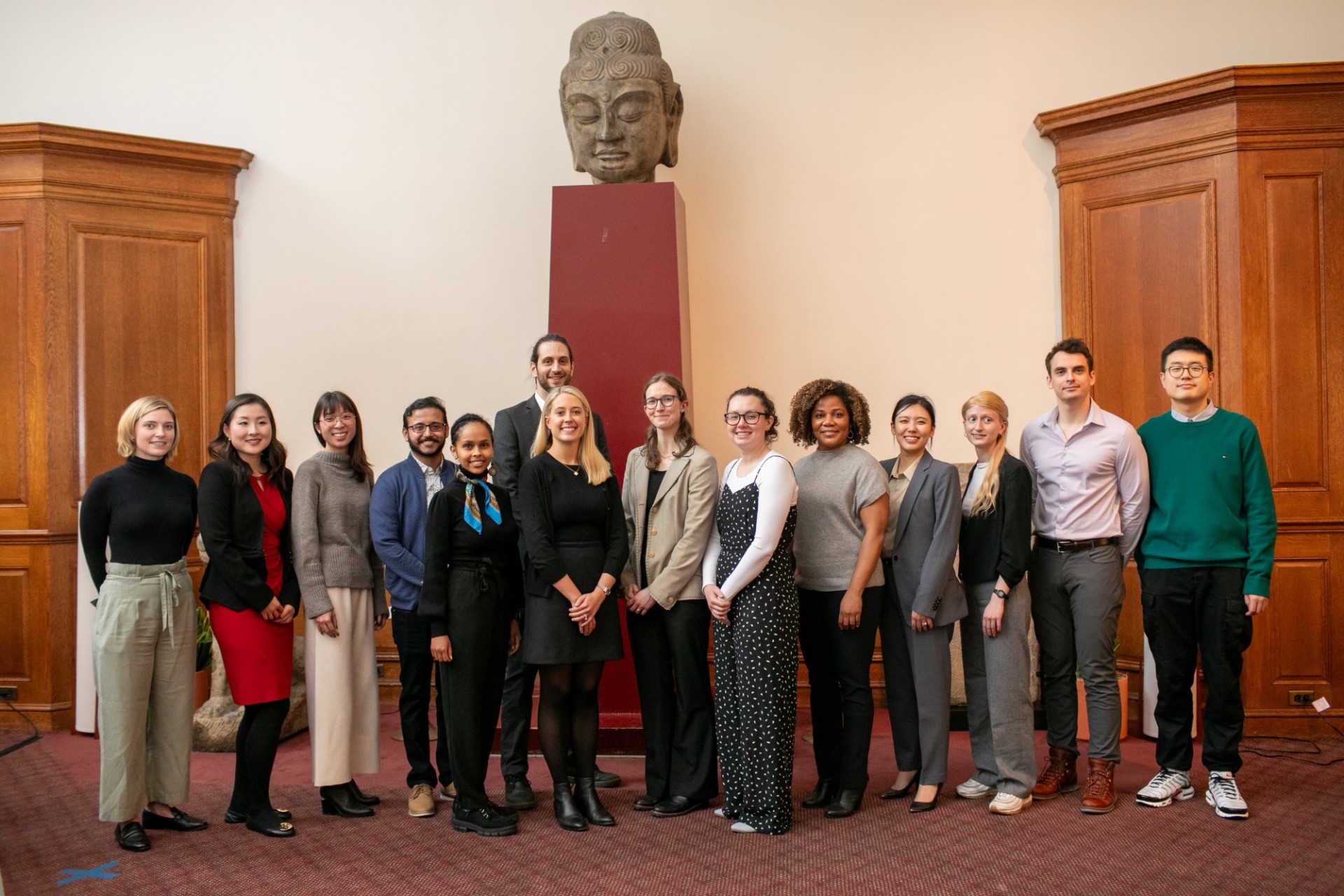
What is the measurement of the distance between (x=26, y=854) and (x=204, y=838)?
48cm

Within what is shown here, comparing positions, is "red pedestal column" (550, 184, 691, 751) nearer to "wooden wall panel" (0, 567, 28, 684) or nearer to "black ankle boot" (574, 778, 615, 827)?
"black ankle boot" (574, 778, 615, 827)

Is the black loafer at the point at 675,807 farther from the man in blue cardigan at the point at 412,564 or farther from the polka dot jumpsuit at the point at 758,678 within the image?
the man in blue cardigan at the point at 412,564

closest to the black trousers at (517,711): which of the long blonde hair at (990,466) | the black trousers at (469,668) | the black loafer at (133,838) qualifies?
the black trousers at (469,668)

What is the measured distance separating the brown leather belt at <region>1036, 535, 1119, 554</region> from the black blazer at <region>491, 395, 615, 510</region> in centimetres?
147

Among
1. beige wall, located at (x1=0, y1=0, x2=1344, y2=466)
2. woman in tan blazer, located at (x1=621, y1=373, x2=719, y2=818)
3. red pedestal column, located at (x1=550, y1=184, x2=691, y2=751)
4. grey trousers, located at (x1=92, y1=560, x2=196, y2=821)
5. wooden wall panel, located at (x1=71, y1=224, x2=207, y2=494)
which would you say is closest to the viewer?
grey trousers, located at (x1=92, y1=560, x2=196, y2=821)

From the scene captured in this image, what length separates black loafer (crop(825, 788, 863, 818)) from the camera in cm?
345

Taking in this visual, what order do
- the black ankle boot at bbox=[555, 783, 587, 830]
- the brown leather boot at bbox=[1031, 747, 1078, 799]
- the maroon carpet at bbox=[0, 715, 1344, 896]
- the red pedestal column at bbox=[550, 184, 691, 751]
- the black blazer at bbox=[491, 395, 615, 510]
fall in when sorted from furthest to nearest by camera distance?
the red pedestal column at bbox=[550, 184, 691, 751] → the black blazer at bbox=[491, 395, 615, 510] → the brown leather boot at bbox=[1031, 747, 1078, 799] → the black ankle boot at bbox=[555, 783, 587, 830] → the maroon carpet at bbox=[0, 715, 1344, 896]

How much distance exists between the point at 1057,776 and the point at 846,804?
752 mm

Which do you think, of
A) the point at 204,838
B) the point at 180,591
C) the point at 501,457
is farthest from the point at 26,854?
the point at 501,457

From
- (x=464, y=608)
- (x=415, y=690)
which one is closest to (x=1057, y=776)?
(x=464, y=608)

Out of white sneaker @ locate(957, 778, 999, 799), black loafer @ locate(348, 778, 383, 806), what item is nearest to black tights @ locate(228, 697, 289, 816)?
black loafer @ locate(348, 778, 383, 806)

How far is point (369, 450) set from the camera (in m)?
5.72

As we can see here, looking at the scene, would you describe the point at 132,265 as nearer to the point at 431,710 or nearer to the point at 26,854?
the point at 431,710

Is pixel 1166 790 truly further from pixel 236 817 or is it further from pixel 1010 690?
pixel 236 817
